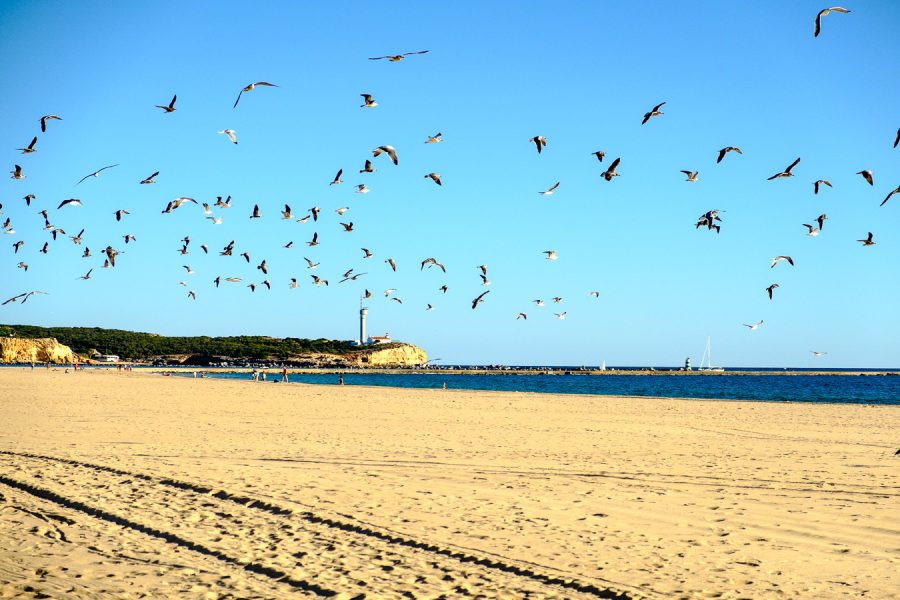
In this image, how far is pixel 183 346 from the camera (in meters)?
195

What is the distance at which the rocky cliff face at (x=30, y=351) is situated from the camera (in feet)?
465

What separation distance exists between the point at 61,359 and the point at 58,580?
15988cm

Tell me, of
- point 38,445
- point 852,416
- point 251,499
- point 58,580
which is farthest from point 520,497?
point 852,416

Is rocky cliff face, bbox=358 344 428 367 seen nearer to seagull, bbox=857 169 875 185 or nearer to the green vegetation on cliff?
the green vegetation on cliff

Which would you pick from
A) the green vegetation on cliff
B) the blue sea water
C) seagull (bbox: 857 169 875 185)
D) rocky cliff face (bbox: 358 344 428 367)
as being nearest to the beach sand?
seagull (bbox: 857 169 875 185)

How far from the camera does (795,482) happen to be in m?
13.8

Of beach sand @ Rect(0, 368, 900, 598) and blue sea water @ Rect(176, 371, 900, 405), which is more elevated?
beach sand @ Rect(0, 368, 900, 598)

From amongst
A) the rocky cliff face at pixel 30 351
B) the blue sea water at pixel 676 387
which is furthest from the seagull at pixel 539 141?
the rocky cliff face at pixel 30 351

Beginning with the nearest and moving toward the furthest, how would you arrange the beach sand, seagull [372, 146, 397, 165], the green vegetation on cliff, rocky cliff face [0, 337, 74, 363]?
1. the beach sand
2. seagull [372, 146, 397, 165]
3. rocky cliff face [0, 337, 74, 363]
4. the green vegetation on cliff

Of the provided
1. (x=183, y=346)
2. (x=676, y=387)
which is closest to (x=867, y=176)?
(x=676, y=387)

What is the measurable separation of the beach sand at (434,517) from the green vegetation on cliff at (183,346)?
543 feet

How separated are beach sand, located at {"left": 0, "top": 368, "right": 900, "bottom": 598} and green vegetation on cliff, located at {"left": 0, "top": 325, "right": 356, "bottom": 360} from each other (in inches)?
6513

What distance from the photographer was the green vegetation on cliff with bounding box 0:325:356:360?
597 ft

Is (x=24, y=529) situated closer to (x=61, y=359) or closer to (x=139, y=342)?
(x=61, y=359)
